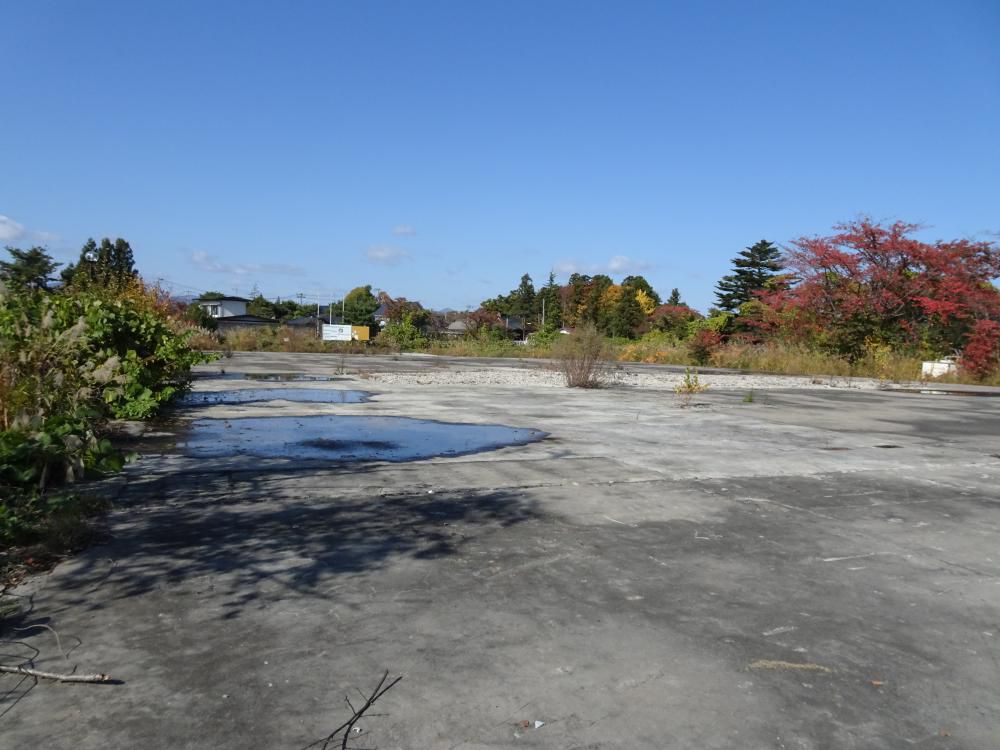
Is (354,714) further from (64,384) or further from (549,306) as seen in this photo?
(549,306)

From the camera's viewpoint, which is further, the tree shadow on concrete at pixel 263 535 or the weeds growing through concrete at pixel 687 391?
the weeds growing through concrete at pixel 687 391

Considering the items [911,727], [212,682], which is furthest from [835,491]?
[212,682]

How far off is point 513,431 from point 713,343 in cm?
2457

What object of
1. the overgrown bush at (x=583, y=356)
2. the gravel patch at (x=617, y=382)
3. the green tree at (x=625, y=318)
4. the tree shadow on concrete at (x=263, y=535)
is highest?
the green tree at (x=625, y=318)

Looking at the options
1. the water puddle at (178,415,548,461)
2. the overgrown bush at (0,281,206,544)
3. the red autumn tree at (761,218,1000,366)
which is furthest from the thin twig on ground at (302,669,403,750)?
the red autumn tree at (761,218,1000,366)

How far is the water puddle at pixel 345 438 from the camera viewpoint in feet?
24.0

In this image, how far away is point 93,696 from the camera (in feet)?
8.16

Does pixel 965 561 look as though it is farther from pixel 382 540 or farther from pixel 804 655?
pixel 382 540

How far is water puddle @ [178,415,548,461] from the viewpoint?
24.0 feet

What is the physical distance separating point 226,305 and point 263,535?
94.2 meters

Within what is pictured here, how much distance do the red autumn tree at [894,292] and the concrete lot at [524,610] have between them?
22968 millimetres

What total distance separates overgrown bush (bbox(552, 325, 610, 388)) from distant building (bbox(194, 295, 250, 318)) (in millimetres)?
79467

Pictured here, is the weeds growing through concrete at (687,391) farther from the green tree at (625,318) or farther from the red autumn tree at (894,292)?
the green tree at (625,318)

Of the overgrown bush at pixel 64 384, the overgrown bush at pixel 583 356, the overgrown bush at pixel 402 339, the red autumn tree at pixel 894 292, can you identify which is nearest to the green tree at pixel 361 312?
the overgrown bush at pixel 402 339
